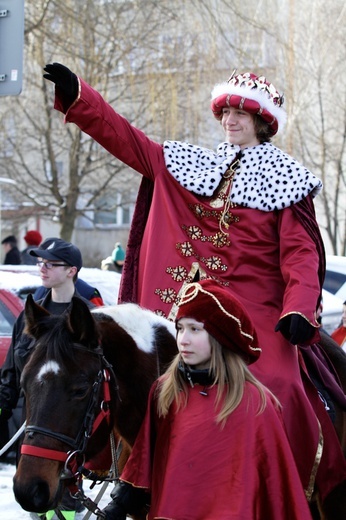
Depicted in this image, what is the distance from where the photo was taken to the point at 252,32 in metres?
18.4

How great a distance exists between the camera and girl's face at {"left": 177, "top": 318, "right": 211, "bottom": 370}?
3.50m

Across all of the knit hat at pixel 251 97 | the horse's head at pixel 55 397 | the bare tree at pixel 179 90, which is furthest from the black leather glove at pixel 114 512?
the bare tree at pixel 179 90

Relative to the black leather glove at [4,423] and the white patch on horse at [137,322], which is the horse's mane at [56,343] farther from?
the black leather glove at [4,423]

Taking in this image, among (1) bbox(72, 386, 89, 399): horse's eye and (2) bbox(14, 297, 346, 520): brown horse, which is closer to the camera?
(2) bbox(14, 297, 346, 520): brown horse

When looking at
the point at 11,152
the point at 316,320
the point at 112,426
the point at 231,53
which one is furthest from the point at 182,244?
the point at 11,152

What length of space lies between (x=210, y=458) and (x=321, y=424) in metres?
1.01

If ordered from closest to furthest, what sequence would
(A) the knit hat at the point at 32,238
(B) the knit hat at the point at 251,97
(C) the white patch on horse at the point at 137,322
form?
(C) the white patch on horse at the point at 137,322 → (B) the knit hat at the point at 251,97 → (A) the knit hat at the point at 32,238

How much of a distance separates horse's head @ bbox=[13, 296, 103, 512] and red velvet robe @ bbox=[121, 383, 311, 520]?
0.32 metres

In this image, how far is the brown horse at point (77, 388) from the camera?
127 inches

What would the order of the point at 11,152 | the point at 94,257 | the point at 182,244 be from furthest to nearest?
1. the point at 94,257
2. the point at 11,152
3. the point at 182,244

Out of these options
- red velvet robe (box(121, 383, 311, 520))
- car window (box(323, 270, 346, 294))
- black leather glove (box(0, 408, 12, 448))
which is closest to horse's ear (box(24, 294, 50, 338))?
red velvet robe (box(121, 383, 311, 520))

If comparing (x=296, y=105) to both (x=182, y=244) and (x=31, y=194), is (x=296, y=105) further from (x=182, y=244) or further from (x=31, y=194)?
(x=182, y=244)

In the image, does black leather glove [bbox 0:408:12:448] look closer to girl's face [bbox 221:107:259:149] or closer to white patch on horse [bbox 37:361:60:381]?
white patch on horse [bbox 37:361:60:381]

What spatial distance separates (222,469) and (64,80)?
1873mm
